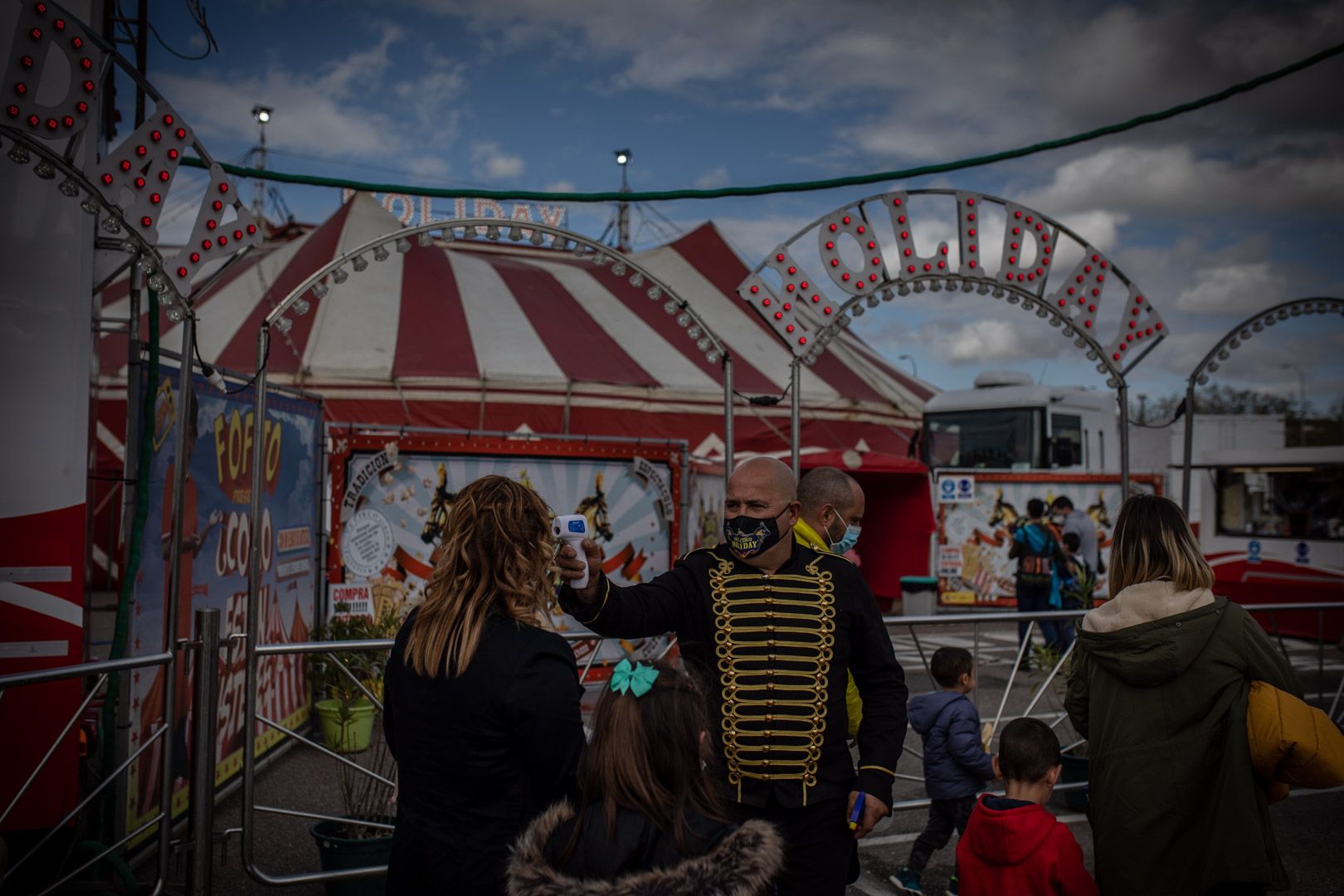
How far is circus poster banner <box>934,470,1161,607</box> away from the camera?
14.1 meters

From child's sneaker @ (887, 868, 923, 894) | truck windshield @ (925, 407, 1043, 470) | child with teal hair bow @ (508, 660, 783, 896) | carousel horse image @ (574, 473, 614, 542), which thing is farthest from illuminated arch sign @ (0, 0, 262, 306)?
truck windshield @ (925, 407, 1043, 470)

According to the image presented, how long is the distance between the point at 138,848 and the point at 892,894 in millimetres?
3309

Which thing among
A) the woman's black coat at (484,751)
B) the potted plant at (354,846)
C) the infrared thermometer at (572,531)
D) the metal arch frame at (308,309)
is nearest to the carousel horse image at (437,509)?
the metal arch frame at (308,309)

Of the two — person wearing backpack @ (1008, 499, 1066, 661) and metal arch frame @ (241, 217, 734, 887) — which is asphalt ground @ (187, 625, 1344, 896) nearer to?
metal arch frame @ (241, 217, 734, 887)

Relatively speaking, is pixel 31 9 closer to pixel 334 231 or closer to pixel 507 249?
pixel 334 231

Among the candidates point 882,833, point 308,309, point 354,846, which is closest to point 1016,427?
point 882,833

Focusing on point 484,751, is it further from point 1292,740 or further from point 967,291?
point 967,291

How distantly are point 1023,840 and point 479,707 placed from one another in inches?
60.3

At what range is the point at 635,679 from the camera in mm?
1937

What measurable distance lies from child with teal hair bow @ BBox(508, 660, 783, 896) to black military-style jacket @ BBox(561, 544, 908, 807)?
2.67ft

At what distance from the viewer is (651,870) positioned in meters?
1.86

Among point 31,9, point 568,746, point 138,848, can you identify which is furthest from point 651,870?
point 138,848

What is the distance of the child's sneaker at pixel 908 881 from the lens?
4.24m

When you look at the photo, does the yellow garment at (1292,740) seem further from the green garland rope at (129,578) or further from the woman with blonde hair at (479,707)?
the green garland rope at (129,578)
